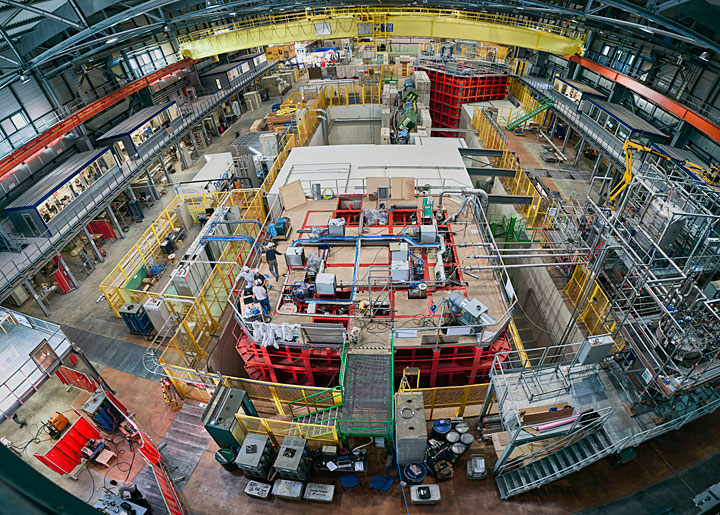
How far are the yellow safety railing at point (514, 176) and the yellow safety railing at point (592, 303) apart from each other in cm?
488

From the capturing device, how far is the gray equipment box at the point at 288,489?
38.1ft

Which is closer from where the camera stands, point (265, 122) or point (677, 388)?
point (677, 388)

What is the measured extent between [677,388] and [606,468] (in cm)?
340

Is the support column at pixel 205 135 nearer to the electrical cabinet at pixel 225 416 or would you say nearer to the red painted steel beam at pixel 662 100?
the electrical cabinet at pixel 225 416

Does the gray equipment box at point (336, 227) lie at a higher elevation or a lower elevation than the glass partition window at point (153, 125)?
higher

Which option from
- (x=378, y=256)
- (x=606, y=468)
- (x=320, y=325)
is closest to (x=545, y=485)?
(x=606, y=468)

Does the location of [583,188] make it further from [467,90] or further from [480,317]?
[480,317]

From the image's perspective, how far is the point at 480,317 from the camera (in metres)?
12.7

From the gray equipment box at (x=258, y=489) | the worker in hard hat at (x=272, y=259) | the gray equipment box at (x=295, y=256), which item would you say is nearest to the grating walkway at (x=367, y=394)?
the gray equipment box at (x=258, y=489)

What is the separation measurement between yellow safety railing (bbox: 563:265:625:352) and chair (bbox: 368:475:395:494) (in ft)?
29.8

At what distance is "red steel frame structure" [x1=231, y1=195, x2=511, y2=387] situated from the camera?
1389 centimetres

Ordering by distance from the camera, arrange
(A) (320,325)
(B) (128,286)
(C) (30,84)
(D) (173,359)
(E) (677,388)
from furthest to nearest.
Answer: (C) (30,84), (B) (128,286), (D) (173,359), (A) (320,325), (E) (677,388)

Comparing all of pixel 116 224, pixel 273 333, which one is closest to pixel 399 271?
pixel 273 333

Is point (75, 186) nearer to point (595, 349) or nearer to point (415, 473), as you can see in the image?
point (415, 473)
